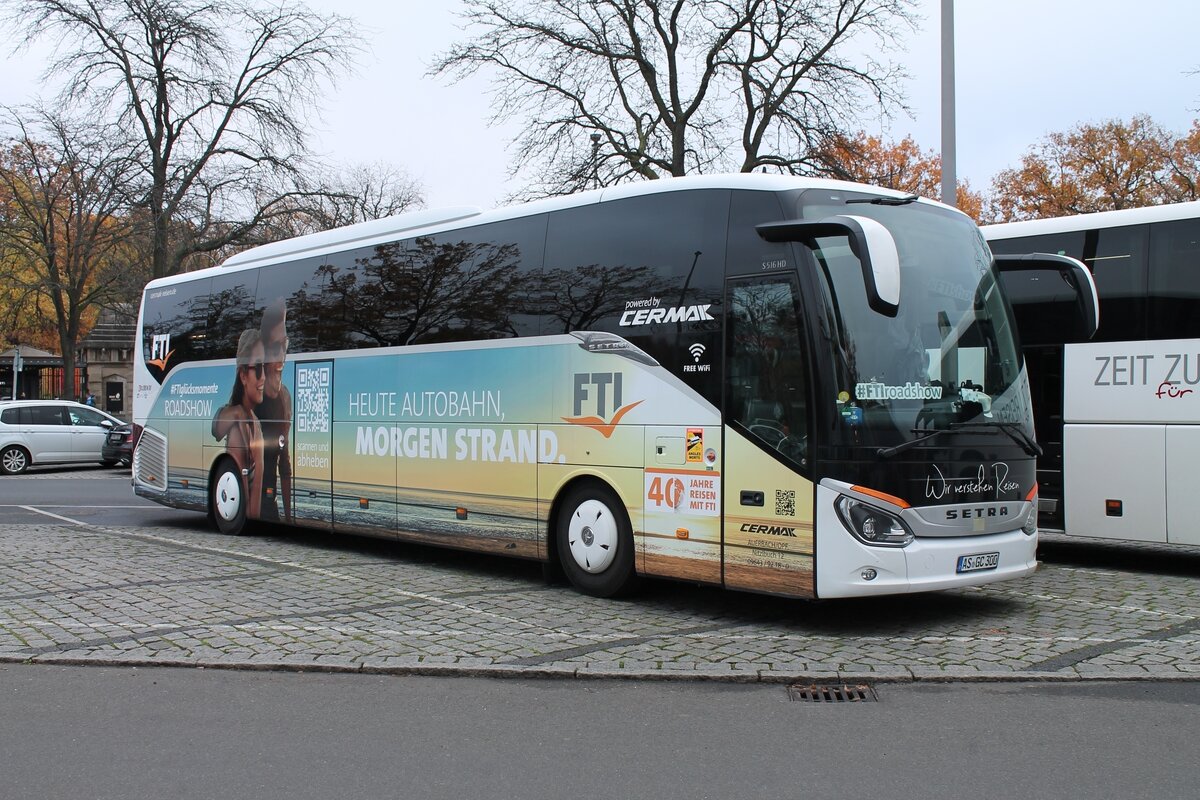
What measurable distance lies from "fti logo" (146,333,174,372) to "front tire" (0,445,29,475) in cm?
1283

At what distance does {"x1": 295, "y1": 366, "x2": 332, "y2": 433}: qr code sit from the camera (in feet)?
40.8

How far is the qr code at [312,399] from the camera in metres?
12.4

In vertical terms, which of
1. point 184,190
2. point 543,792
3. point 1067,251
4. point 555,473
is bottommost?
point 543,792

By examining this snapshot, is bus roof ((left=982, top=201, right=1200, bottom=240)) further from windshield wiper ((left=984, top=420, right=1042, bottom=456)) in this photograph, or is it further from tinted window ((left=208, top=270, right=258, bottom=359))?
tinted window ((left=208, top=270, right=258, bottom=359))

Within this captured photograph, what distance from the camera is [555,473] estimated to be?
9.55 metres

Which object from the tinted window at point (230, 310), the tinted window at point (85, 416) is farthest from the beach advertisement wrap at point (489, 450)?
the tinted window at point (85, 416)

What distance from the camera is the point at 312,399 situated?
41.4 feet

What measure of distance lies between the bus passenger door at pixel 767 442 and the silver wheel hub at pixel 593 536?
1.27 m

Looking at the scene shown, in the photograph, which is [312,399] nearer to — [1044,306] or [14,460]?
[1044,306]

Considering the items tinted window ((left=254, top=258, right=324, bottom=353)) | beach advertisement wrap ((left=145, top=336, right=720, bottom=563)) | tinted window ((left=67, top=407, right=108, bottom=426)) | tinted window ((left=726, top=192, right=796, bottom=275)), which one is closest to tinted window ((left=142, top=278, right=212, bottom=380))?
beach advertisement wrap ((left=145, top=336, right=720, bottom=563))

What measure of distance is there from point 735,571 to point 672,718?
239 cm

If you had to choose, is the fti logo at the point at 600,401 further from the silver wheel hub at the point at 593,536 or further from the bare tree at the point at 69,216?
Answer: the bare tree at the point at 69,216

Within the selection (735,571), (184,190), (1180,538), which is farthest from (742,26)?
(735,571)

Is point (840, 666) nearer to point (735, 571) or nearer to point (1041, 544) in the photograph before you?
point (735, 571)
